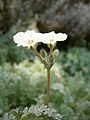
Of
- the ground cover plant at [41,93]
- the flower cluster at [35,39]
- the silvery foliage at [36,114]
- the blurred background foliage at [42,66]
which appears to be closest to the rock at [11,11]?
the blurred background foliage at [42,66]

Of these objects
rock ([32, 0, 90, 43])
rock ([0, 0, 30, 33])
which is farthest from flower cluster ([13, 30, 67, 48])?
rock ([32, 0, 90, 43])

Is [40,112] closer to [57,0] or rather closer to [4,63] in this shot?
[4,63]

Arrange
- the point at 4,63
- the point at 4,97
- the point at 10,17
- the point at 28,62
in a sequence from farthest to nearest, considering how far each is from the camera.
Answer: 1. the point at 10,17
2. the point at 28,62
3. the point at 4,63
4. the point at 4,97

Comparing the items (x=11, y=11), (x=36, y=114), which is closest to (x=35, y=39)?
(x=36, y=114)

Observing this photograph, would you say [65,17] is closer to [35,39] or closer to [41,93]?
[41,93]

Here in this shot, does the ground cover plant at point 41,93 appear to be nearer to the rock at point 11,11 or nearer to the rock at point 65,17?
the rock at point 11,11

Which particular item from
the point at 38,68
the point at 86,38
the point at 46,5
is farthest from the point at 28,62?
the point at 86,38
